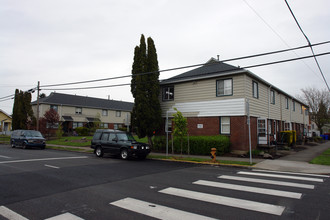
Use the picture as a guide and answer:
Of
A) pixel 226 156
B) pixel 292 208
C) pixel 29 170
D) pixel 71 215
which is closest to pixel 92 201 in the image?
pixel 71 215

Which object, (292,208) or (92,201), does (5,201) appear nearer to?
(92,201)

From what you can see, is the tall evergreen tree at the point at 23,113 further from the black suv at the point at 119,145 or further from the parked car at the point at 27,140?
the black suv at the point at 119,145

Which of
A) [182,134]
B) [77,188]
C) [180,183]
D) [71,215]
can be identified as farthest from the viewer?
[182,134]

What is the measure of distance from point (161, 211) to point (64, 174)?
5.66 m

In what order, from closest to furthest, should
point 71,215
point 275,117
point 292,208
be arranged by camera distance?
point 71,215 < point 292,208 < point 275,117

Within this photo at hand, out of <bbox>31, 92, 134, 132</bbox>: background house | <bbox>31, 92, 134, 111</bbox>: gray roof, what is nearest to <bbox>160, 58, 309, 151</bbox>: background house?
<bbox>31, 92, 134, 132</bbox>: background house

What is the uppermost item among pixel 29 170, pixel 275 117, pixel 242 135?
pixel 275 117

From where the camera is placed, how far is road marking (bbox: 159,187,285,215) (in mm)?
5082

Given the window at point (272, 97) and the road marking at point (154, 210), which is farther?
the window at point (272, 97)

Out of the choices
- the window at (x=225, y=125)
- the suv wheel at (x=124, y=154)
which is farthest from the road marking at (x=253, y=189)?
the window at (x=225, y=125)

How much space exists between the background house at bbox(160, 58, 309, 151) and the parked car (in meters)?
12.1

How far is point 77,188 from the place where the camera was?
6.88 metres

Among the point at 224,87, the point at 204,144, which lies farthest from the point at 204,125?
the point at 224,87

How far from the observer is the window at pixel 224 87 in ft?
54.1
